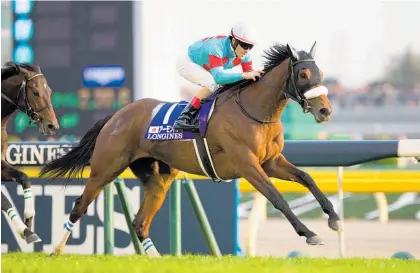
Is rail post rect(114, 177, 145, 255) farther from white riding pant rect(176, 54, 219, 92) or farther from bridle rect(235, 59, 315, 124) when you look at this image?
bridle rect(235, 59, 315, 124)

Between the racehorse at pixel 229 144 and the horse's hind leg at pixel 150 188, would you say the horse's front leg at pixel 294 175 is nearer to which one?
the racehorse at pixel 229 144

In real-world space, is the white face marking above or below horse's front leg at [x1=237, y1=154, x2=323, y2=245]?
above

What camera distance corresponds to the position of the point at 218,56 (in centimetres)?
580

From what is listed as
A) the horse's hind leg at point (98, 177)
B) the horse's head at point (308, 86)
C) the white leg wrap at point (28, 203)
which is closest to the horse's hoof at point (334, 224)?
the horse's head at point (308, 86)

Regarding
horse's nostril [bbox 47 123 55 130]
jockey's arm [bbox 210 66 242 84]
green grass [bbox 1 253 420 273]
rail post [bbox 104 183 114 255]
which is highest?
jockey's arm [bbox 210 66 242 84]

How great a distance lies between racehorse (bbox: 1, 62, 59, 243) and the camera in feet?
20.9

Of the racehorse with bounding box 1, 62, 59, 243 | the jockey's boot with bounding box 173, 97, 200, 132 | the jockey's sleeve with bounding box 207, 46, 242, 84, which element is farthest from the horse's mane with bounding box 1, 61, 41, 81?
the jockey's sleeve with bounding box 207, 46, 242, 84

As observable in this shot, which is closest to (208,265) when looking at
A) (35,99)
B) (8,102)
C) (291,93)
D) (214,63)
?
(291,93)

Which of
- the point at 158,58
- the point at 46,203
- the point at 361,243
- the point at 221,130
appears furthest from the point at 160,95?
the point at 221,130

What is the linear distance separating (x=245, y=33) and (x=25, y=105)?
1.67 m

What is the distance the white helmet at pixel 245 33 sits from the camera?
18.7 feet

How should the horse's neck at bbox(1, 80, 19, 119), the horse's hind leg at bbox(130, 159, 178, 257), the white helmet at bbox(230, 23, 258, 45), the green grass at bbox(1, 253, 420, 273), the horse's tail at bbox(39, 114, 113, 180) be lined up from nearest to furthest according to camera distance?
the green grass at bbox(1, 253, 420, 273)
the white helmet at bbox(230, 23, 258, 45)
the horse's hind leg at bbox(130, 159, 178, 257)
the horse's neck at bbox(1, 80, 19, 119)
the horse's tail at bbox(39, 114, 113, 180)

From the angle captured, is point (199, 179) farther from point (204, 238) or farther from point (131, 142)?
point (131, 142)

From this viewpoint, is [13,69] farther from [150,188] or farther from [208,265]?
[208,265]
